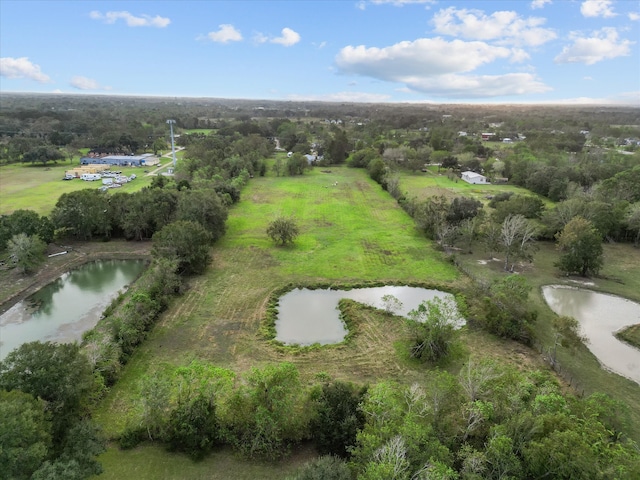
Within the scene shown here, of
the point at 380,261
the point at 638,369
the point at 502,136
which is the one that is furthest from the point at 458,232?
the point at 502,136

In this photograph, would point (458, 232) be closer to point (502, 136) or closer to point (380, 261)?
point (380, 261)

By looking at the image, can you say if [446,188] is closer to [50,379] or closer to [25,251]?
[25,251]

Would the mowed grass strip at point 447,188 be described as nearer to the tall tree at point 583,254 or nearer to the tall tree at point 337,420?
the tall tree at point 583,254

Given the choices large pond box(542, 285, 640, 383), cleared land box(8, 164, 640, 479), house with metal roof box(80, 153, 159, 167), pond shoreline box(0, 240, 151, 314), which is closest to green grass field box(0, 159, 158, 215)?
house with metal roof box(80, 153, 159, 167)

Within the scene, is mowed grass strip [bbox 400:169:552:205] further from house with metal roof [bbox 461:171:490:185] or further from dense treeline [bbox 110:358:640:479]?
dense treeline [bbox 110:358:640:479]

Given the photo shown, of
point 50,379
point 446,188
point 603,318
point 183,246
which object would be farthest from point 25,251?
point 446,188

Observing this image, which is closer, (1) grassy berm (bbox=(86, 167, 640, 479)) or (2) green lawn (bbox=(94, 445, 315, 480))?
(2) green lawn (bbox=(94, 445, 315, 480))

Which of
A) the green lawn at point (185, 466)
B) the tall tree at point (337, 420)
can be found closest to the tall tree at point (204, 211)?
the green lawn at point (185, 466)
